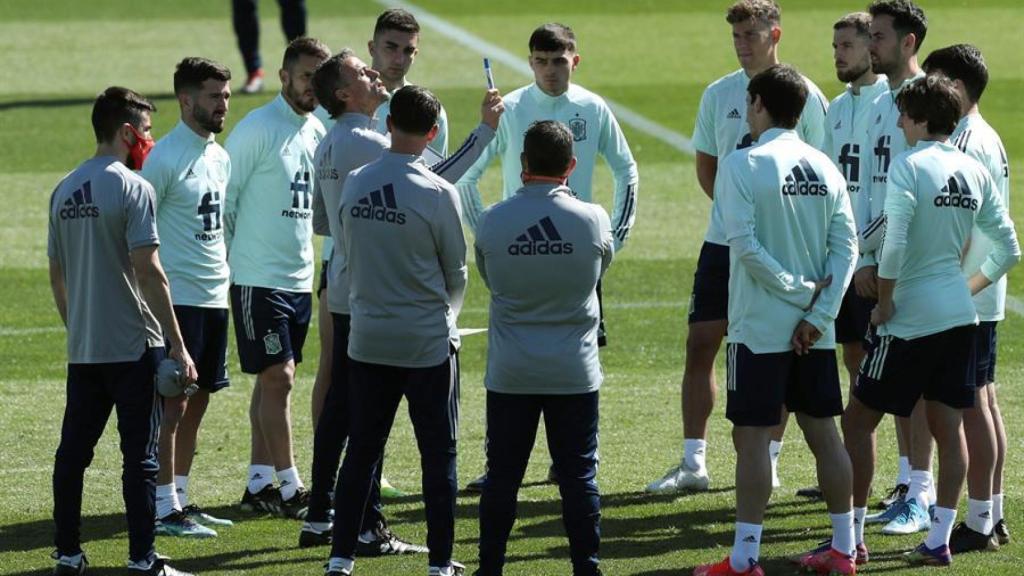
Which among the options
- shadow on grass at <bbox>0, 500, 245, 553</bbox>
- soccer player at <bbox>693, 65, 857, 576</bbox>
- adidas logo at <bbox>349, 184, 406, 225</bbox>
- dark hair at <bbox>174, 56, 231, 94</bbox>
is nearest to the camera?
adidas logo at <bbox>349, 184, 406, 225</bbox>

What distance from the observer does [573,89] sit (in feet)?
30.0

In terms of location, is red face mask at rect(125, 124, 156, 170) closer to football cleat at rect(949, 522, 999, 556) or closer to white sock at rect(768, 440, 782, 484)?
white sock at rect(768, 440, 782, 484)

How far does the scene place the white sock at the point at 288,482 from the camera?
8.57 meters

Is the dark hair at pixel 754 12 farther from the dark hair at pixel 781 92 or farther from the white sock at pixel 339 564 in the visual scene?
the white sock at pixel 339 564

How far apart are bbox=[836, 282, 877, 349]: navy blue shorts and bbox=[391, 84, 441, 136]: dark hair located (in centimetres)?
256

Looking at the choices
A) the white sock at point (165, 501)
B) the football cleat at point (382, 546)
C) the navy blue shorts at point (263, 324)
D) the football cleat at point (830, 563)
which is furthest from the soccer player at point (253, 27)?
the football cleat at point (830, 563)

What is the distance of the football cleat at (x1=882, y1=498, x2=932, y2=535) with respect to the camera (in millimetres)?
8039

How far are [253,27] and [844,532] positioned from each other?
56.5ft

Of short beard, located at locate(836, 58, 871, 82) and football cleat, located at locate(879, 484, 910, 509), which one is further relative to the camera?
short beard, located at locate(836, 58, 871, 82)

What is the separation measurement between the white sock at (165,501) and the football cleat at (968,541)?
11.3 ft

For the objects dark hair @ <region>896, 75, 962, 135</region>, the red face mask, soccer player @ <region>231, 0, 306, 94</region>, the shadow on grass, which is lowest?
the shadow on grass

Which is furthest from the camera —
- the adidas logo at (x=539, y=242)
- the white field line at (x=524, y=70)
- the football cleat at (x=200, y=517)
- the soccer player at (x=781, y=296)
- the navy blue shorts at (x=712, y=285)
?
the white field line at (x=524, y=70)

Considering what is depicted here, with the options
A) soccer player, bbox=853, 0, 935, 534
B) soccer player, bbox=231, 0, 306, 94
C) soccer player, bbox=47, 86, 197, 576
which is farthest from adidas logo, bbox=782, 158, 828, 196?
soccer player, bbox=231, 0, 306, 94

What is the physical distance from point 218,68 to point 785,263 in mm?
2770
